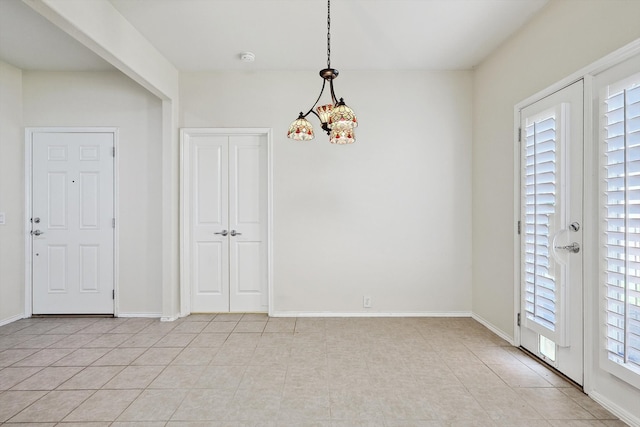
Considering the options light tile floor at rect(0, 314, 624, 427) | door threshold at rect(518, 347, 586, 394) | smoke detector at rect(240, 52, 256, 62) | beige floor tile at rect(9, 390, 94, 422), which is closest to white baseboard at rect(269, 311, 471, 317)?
light tile floor at rect(0, 314, 624, 427)

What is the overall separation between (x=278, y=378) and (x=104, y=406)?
1141mm

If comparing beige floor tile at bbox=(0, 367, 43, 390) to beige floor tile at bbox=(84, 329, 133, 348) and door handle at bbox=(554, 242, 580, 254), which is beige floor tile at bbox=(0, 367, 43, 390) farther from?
door handle at bbox=(554, 242, 580, 254)

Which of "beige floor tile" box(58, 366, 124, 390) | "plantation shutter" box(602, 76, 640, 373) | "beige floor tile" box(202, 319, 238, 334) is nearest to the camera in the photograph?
"plantation shutter" box(602, 76, 640, 373)

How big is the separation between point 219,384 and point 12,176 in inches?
142

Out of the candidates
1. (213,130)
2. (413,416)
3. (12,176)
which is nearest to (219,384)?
(413,416)

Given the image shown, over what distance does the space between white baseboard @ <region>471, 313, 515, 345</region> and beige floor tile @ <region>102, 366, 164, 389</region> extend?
3.14 m

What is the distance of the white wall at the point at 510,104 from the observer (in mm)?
1996

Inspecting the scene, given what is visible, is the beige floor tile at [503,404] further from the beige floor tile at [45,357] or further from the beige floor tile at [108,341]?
the beige floor tile at [45,357]

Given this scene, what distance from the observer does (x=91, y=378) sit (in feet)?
7.93

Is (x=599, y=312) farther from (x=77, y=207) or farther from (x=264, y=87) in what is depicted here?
(x=77, y=207)

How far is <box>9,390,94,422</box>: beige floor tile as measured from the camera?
196cm

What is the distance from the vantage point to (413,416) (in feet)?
6.38

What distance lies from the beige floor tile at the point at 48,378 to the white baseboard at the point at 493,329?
3.80 m

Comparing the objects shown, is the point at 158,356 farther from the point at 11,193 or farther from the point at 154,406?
the point at 11,193
